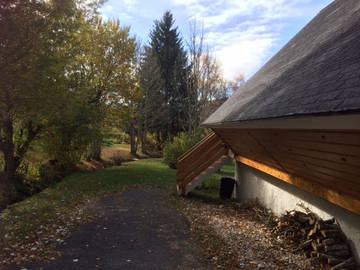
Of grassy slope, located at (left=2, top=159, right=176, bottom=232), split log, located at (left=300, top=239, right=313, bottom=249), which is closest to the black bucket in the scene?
grassy slope, located at (left=2, top=159, right=176, bottom=232)

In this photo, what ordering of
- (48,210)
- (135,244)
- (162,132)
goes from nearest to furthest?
(135,244) < (48,210) < (162,132)

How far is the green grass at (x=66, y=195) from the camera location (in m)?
5.99

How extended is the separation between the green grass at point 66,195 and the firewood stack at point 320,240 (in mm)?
4920

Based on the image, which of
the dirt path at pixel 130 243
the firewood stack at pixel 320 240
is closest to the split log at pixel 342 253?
the firewood stack at pixel 320 240

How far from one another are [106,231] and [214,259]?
2.40 m

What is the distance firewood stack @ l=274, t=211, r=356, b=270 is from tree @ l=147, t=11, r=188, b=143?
23.2m

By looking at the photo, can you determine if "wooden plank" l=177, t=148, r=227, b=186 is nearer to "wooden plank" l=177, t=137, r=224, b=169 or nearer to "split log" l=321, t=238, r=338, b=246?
"wooden plank" l=177, t=137, r=224, b=169

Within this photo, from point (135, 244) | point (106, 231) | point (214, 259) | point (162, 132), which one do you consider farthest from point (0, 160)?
point (162, 132)

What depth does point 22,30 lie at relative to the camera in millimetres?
6148

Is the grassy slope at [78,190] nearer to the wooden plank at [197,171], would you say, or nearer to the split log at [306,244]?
the wooden plank at [197,171]

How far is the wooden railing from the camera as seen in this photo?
923cm

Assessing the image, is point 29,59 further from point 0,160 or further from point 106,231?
point 0,160

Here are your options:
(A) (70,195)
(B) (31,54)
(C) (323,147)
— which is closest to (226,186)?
(A) (70,195)

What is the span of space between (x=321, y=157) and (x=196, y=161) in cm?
584
